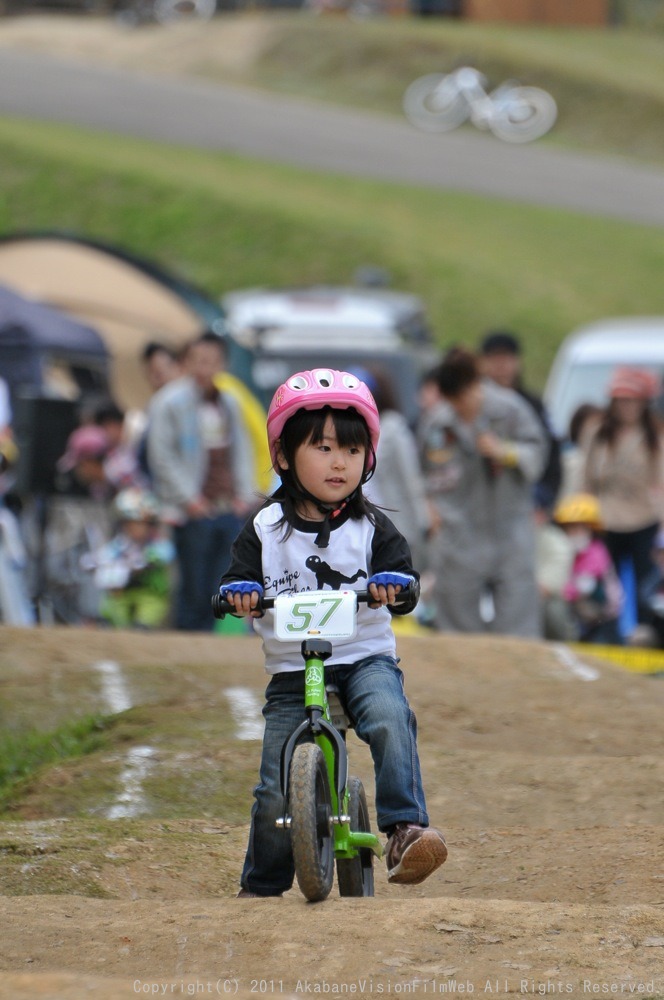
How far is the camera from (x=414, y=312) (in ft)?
53.0

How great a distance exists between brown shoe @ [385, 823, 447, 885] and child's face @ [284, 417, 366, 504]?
0.98m

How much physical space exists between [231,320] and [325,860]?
10742 mm

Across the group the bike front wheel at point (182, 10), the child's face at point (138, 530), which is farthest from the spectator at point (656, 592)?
the bike front wheel at point (182, 10)

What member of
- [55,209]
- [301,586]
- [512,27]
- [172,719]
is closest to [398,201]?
[55,209]

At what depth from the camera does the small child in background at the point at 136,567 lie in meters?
12.0

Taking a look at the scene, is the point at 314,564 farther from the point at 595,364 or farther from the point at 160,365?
the point at 595,364

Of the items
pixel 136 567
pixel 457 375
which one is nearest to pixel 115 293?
pixel 136 567

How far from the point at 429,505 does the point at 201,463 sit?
1478 millimetres

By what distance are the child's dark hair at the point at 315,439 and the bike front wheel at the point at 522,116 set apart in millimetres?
30544

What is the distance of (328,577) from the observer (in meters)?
5.40

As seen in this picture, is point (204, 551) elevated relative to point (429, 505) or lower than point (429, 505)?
lower

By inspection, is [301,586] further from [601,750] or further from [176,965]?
[601,750]

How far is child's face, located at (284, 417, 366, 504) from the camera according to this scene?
5340mm

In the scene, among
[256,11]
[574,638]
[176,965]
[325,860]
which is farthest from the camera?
[256,11]
